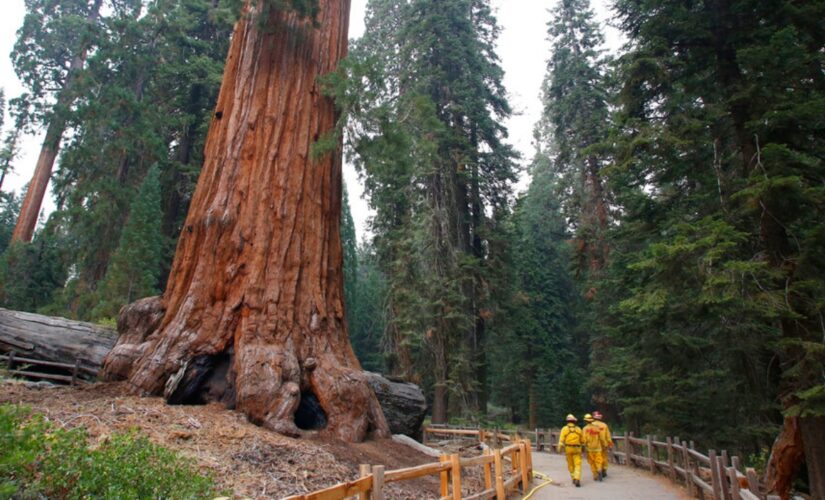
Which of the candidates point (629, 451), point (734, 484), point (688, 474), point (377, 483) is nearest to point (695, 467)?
point (688, 474)

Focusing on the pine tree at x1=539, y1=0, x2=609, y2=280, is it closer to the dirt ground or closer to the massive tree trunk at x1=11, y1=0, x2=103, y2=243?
the dirt ground

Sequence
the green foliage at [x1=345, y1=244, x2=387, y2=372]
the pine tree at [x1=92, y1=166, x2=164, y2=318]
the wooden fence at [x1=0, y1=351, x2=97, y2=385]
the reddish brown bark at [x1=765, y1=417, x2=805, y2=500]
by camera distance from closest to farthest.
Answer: the reddish brown bark at [x1=765, y1=417, x2=805, y2=500], the wooden fence at [x1=0, y1=351, x2=97, y2=385], the pine tree at [x1=92, y1=166, x2=164, y2=318], the green foliage at [x1=345, y1=244, x2=387, y2=372]

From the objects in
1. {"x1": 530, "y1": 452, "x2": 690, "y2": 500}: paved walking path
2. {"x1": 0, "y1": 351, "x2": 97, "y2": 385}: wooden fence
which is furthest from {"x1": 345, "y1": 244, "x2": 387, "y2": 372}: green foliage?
{"x1": 0, "y1": 351, "x2": 97, "y2": 385}: wooden fence

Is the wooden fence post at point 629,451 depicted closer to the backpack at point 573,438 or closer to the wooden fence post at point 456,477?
the backpack at point 573,438

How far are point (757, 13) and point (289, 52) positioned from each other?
8685 millimetres

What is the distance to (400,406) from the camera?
393 inches

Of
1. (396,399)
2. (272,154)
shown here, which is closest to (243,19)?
(272,154)

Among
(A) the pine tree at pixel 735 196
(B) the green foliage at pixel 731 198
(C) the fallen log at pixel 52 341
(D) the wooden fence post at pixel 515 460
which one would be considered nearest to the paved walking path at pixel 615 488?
(D) the wooden fence post at pixel 515 460

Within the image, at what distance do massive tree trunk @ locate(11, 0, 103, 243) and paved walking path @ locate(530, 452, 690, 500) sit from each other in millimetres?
21948

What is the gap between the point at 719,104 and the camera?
30.2 feet

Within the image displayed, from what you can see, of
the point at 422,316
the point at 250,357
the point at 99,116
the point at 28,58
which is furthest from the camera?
the point at 28,58

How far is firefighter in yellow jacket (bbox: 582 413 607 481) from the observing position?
10.3m

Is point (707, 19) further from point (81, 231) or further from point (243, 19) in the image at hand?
point (81, 231)

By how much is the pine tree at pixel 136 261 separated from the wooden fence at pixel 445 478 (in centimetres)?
1189
